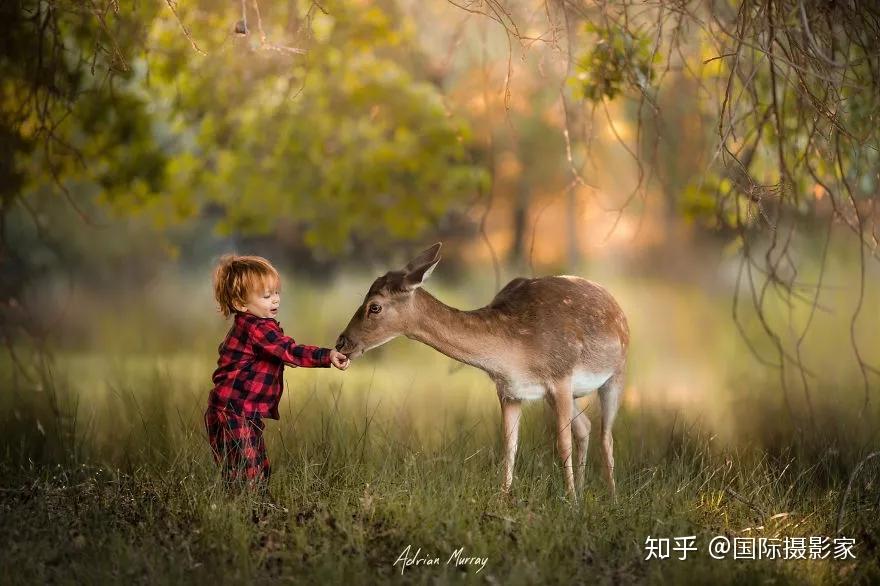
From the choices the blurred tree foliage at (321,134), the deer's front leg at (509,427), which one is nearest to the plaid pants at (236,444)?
the deer's front leg at (509,427)

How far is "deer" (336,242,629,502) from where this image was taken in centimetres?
512

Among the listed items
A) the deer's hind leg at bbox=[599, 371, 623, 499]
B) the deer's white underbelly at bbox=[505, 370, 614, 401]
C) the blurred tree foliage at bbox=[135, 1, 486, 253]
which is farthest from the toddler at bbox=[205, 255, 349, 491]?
the blurred tree foliage at bbox=[135, 1, 486, 253]

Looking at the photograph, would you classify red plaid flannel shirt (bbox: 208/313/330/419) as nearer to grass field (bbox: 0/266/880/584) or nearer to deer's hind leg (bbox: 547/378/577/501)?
grass field (bbox: 0/266/880/584)

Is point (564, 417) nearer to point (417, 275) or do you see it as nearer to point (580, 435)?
point (580, 435)

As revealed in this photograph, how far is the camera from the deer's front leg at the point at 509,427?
17.5 ft

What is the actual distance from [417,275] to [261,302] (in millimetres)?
711

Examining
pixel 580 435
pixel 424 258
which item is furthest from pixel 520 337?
pixel 580 435

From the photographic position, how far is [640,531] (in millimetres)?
4742

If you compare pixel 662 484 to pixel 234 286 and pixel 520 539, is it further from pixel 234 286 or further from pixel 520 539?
pixel 234 286

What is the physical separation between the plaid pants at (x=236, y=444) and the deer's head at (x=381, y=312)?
55cm

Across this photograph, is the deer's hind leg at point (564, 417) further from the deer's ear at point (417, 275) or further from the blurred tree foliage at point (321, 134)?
the blurred tree foliage at point (321, 134)

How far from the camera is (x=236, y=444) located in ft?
16.5

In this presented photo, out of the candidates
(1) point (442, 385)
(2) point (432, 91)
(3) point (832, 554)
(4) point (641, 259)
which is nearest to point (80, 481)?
(3) point (832, 554)

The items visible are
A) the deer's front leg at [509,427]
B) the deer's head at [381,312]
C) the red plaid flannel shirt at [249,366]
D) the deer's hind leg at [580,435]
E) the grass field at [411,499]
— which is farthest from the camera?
the deer's hind leg at [580,435]
